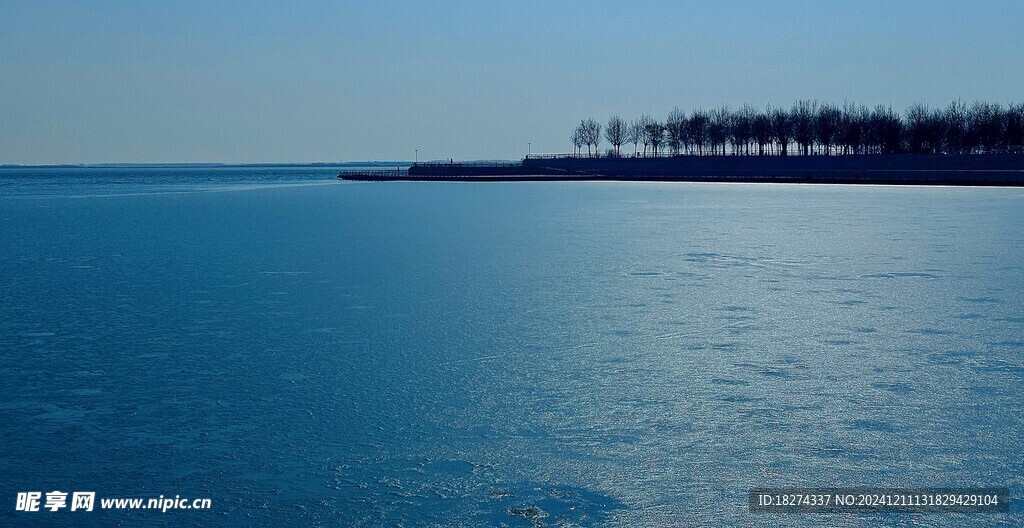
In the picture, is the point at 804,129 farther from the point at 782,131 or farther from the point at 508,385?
the point at 508,385

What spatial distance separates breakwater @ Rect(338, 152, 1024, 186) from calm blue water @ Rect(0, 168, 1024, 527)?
5675cm

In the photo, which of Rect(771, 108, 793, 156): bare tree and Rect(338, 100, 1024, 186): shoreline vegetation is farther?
Rect(771, 108, 793, 156): bare tree

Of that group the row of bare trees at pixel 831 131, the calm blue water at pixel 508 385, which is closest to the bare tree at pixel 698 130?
the row of bare trees at pixel 831 131

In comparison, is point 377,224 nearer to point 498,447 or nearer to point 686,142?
point 498,447

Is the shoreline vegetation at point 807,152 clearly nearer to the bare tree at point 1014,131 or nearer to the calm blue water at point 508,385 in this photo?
the bare tree at point 1014,131

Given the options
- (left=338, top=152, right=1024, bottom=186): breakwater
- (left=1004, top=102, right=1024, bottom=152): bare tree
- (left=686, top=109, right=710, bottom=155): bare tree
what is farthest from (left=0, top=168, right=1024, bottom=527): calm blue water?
(left=686, top=109, right=710, bottom=155): bare tree

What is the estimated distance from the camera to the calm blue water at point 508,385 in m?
7.11

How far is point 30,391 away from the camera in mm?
9836

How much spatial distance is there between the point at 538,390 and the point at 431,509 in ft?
10.9

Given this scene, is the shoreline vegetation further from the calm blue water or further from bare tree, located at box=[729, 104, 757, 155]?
the calm blue water

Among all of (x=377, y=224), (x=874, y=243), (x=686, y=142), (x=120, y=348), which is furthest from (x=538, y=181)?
(x=120, y=348)

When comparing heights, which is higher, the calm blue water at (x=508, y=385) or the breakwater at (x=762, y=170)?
the breakwater at (x=762, y=170)

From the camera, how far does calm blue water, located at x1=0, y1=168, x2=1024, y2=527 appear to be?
711 cm

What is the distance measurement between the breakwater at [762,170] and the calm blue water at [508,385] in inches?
2234
